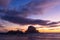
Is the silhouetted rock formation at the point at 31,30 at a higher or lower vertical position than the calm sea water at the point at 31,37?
higher

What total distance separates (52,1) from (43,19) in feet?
1.14

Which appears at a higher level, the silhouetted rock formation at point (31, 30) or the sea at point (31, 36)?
the silhouetted rock formation at point (31, 30)

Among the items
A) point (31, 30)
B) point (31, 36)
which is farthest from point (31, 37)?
point (31, 30)

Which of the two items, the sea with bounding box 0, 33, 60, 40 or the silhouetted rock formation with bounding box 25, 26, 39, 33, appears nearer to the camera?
the silhouetted rock formation with bounding box 25, 26, 39, 33

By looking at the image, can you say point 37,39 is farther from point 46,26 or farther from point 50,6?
point 50,6

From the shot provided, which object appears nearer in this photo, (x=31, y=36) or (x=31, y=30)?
(x=31, y=30)

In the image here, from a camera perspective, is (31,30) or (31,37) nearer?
(31,30)

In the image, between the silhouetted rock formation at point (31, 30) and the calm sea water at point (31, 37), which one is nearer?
the silhouetted rock formation at point (31, 30)

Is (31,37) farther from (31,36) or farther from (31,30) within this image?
(31,30)

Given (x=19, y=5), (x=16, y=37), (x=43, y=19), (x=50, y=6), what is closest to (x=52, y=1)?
(x=50, y=6)

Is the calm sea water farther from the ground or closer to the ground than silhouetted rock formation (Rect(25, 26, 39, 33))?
closer to the ground

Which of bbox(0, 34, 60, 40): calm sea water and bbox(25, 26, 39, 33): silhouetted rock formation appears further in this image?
bbox(0, 34, 60, 40): calm sea water

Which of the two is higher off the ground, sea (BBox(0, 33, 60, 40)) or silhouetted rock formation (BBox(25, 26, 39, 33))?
silhouetted rock formation (BBox(25, 26, 39, 33))

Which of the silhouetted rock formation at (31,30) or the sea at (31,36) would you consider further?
the sea at (31,36)
